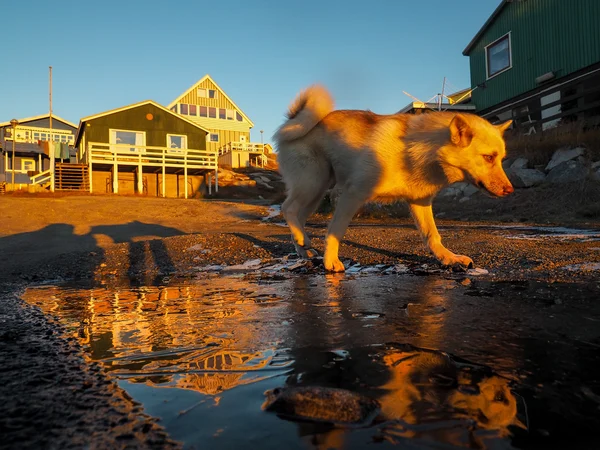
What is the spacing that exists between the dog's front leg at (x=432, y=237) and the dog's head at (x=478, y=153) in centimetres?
73

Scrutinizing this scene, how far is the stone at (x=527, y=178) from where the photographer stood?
12211mm

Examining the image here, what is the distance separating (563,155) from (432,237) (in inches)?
395

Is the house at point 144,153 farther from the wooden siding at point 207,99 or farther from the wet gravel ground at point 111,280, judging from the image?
the wet gravel ground at point 111,280

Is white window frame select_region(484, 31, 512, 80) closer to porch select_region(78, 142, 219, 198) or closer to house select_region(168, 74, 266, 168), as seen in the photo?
porch select_region(78, 142, 219, 198)

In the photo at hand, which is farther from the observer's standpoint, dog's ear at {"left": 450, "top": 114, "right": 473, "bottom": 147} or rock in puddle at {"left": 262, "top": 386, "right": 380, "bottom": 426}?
dog's ear at {"left": 450, "top": 114, "right": 473, "bottom": 147}

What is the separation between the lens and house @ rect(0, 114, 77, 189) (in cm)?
3312

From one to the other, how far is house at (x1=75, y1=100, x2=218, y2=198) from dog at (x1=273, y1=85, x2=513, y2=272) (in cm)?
2254

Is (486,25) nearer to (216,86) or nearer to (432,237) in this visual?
(432,237)

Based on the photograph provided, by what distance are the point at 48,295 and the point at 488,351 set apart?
3.48m

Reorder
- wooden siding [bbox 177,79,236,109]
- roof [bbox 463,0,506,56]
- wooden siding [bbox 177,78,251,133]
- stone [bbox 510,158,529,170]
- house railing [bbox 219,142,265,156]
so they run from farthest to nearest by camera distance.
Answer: wooden siding [bbox 177,78,251,133], wooden siding [bbox 177,79,236,109], house railing [bbox 219,142,265,156], roof [bbox 463,0,506,56], stone [bbox 510,158,529,170]

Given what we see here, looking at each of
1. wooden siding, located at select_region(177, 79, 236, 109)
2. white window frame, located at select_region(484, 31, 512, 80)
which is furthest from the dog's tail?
wooden siding, located at select_region(177, 79, 236, 109)

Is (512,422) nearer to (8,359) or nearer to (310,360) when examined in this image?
(310,360)

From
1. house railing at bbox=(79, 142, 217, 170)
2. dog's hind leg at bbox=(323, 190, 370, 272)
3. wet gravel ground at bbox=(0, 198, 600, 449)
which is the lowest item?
wet gravel ground at bbox=(0, 198, 600, 449)

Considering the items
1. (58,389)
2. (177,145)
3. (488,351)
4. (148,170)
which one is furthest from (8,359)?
(177,145)
